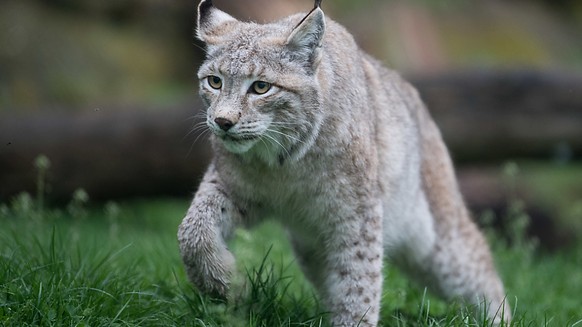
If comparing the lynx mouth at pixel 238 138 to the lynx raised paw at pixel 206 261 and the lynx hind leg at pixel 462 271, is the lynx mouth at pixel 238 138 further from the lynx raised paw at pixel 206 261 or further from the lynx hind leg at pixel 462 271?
the lynx hind leg at pixel 462 271

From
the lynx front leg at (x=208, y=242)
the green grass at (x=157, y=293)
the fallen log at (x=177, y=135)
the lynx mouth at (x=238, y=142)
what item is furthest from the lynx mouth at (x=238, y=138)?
the fallen log at (x=177, y=135)

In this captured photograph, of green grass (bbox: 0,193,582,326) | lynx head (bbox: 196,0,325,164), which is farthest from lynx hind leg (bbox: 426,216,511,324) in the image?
lynx head (bbox: 196,0,325,164)

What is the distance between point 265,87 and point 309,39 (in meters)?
0.42

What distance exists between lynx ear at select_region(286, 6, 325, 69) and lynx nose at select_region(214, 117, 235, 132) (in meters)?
0.68

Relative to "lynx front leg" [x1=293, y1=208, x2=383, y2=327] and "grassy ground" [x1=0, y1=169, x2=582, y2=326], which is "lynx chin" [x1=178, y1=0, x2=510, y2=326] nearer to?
"lynx front leg" [x1=293, y1=208, x2=383, y2=327]

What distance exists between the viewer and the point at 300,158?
18.5ft

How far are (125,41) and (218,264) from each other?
1017 centimetres

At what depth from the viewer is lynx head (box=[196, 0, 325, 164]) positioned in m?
5.25

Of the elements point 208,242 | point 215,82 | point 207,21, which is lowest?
point 208,242

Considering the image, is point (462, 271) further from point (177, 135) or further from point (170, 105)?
point (170, 105)

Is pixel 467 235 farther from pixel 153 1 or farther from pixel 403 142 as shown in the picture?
pixel 153 1

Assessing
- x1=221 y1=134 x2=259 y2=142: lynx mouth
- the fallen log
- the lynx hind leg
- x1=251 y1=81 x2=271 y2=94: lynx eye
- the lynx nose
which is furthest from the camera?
the fallen log

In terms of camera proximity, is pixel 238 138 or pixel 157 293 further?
pixel 157 293

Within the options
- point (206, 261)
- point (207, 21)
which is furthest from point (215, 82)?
point (206, 261)
